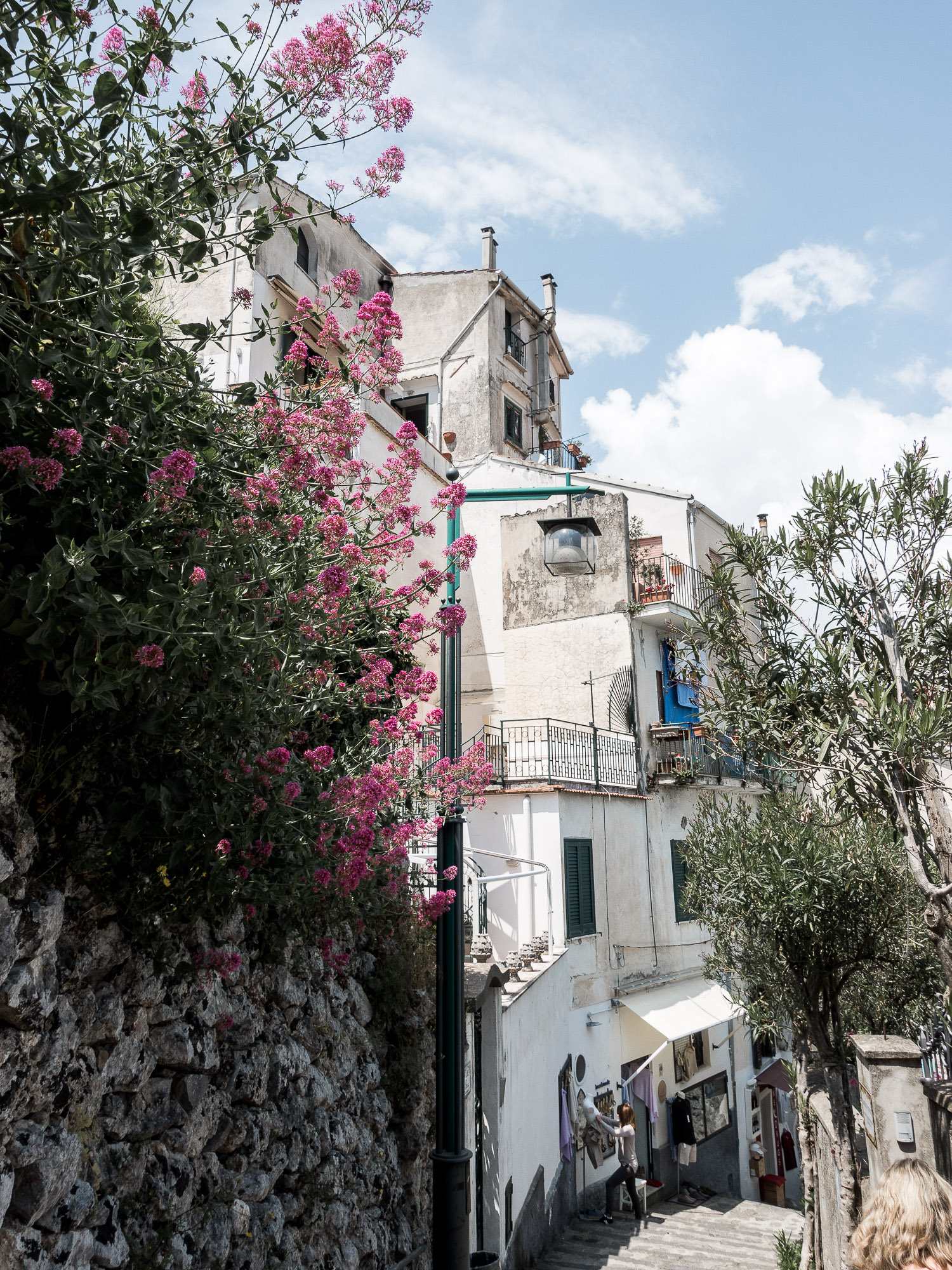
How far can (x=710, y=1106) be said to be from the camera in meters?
21.9

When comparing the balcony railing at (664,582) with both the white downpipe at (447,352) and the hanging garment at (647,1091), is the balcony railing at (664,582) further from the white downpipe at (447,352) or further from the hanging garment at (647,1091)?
the hanging garment at (647,1091)

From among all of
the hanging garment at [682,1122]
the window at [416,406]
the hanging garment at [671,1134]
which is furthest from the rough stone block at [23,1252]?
the window at [416,406]

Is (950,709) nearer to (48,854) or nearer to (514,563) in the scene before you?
(48,854)

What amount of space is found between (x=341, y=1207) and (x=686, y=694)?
761 inches

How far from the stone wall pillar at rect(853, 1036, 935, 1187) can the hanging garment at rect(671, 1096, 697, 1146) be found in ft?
41.8

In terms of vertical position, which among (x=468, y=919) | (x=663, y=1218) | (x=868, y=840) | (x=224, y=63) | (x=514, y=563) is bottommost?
(x=663, y=1218)

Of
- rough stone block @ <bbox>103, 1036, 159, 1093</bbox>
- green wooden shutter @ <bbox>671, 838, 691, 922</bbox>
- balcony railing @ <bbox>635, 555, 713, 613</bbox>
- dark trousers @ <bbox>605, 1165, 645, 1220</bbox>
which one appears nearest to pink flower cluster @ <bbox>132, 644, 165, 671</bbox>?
rough stone block @ <bbox>103, 1036, 159, 1093</bbox>

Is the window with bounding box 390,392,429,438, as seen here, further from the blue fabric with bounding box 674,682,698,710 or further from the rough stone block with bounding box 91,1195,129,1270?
the rough stone block with bounding box 91,1195,129,1270

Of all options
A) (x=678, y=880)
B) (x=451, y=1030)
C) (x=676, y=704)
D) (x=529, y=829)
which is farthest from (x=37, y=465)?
(x=676, y=704)

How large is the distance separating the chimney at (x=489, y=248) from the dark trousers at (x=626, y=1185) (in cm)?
2953

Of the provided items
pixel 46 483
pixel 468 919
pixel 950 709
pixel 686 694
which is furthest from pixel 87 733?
pixel 686 694

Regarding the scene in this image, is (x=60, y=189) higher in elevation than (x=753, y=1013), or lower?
higher

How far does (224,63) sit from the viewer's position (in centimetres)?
354

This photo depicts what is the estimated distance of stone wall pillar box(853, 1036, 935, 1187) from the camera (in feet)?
24.7
